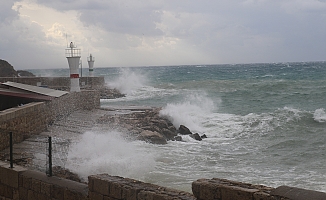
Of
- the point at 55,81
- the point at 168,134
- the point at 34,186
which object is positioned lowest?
the point at 168,134

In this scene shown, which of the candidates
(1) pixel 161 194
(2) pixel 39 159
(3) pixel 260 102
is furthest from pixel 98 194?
(3) pixel 260 102

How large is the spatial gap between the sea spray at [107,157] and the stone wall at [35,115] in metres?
1.19

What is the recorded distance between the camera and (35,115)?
35.4ft

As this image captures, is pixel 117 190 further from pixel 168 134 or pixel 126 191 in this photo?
pixel 168 134

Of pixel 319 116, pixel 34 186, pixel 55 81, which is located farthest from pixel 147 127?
pixel 55 81

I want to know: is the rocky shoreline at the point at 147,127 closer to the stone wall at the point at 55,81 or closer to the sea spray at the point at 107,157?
the sea spray at the point at 107,157

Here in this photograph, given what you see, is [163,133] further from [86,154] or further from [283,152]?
[86,154]

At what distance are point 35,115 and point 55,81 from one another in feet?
60.1

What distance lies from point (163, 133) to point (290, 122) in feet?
23.4

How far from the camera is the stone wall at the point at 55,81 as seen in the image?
25.4 meters

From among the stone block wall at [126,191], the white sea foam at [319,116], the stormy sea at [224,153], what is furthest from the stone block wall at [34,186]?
the white sea foam at [319,116]

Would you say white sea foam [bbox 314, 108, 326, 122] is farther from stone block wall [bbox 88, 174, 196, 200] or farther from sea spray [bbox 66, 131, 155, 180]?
stone block wall [bbox 88, 174, 196, 200]

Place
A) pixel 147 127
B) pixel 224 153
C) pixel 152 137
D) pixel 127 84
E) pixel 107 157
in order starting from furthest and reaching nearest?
pixel 127 84 < pixel 147 127 < pixel 152 137 < pixel 224 153 < pixel 107 157

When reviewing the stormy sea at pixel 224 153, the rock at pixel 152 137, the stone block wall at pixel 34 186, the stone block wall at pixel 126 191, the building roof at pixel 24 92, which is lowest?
the stormy sea at pixel 224 153
